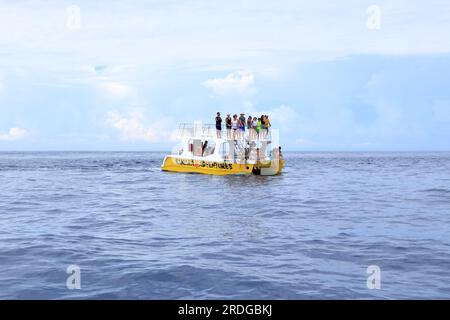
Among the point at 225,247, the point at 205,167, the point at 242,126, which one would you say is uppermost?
the point at 242,126

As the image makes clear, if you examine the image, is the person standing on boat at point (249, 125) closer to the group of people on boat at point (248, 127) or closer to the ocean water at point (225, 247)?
the group of people on boat at point (248, 127)

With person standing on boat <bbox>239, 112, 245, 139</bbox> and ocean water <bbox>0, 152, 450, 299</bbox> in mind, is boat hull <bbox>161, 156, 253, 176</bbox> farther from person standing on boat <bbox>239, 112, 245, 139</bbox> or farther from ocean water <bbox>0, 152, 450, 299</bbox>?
ocean water <bbox>0, 152, 450, 299</bbox>

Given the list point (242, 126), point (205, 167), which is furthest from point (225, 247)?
point (205, 167)

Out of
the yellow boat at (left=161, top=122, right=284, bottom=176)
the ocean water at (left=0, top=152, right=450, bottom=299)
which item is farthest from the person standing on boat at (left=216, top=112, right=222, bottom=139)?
the ocean water at (left=0, top=152, right=450, bottom=299)

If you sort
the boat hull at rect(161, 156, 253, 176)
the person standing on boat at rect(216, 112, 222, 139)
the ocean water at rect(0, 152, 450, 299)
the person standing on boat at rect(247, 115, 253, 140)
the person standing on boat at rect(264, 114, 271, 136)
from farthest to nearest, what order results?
1. the person standing on boat at rect(216, 112, 222, 139)
2. the person standing on boat at rect(247, 115, 253, 140)
3. the person standing on boat at rect(264, 114, 271, 136)
4. the boat hull at rect(161, 156, 253, 176)
5. the ocean water at rect(0, 152, 450, 299)

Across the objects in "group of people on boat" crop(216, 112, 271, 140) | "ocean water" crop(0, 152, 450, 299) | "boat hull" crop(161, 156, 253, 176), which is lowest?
"ocean water" crop(0, 152, 450, 299)

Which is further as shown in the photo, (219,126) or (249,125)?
(219,126)

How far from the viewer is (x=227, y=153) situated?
3872cm

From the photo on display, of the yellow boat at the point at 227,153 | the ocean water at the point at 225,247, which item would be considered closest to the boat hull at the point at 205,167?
the yellow boat at the point at 227,153

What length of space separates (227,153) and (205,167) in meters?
2.52

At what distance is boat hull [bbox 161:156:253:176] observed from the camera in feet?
122

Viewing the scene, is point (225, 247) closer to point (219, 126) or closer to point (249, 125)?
point (249, 125)

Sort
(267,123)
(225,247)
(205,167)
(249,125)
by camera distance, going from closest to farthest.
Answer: (225,247) → (267,123) → (249,125) → (205,167)
